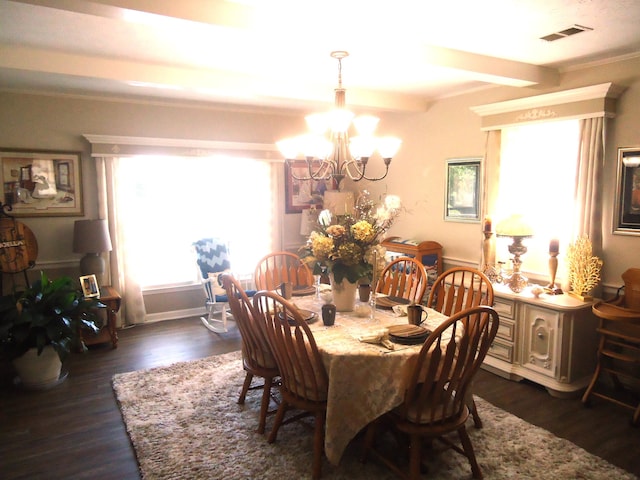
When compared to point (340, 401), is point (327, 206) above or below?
A: above

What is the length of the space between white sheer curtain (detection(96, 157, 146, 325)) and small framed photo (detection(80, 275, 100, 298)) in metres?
0.46

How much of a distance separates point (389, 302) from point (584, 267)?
1.55 m

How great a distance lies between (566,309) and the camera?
3.12m

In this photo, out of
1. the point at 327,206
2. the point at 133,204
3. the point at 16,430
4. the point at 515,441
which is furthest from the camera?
the point at 327,206

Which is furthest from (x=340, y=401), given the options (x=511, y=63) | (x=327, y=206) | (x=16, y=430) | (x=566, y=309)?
(x=327, y=206)

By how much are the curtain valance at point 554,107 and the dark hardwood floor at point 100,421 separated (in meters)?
2.14

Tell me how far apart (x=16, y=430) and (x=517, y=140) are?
4533 mm

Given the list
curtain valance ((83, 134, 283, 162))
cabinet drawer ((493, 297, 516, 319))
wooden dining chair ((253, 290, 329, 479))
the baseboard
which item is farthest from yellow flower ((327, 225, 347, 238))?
the baseboard

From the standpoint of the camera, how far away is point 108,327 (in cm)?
425

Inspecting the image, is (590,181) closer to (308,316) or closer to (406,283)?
(406,283)

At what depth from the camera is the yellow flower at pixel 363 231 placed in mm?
2633

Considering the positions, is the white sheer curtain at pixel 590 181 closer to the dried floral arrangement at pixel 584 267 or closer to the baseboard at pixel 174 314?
the dried floral arrangement at pixel 584 267

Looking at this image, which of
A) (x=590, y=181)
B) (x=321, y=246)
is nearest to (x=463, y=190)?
(x=590, y=181)

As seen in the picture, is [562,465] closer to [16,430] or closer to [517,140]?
[517,140]
